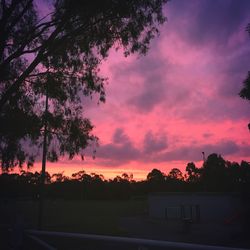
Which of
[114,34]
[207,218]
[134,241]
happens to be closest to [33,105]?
[114,34]

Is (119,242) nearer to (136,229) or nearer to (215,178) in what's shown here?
(136,229)

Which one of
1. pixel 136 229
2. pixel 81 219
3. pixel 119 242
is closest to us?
pixel 119 242

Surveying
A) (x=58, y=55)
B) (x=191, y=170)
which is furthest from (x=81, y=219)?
(x=191, y=170)

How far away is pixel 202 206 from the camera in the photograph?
148 ft

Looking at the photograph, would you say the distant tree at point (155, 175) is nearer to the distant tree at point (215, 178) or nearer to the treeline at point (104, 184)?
the treeline at point (104, 184)

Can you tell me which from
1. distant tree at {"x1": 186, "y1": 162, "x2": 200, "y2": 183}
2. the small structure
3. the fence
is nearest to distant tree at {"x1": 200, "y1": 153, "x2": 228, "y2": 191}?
distant tree at {"x1": 186, "y1": 162, "x2": 200, "y2": 183}

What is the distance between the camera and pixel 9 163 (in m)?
16.0

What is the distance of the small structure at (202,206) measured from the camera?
44.4 meters

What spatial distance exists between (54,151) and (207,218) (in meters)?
33.5

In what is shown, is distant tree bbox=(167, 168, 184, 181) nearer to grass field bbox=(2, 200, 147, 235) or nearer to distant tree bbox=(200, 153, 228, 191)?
distant tree bbox=(200, 153, 228, 191)

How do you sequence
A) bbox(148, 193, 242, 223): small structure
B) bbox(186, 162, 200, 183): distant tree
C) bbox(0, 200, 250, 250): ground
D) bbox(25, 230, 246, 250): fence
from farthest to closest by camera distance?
bbox(186, 162, 200, 183): distant tree → bbox(148, 193, 242, 223): small structure → bbox(0, 200, 250, 250): ground → bbox(25, 230, 246, 250): fence

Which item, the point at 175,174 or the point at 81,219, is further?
the point at 175,174

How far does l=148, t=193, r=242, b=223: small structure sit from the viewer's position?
4438 cm

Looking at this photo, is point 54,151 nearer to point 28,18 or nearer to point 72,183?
point 28,18
